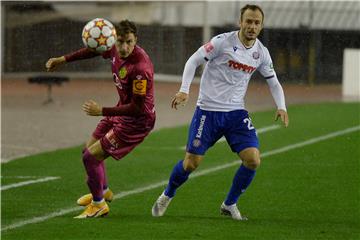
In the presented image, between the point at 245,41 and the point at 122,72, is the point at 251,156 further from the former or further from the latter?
the point at 122,72

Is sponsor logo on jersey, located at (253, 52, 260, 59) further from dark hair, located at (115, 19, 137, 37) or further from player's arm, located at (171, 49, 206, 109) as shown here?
dark hair, located at (115, 19, 137, 37)

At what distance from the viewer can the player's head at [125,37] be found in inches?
415

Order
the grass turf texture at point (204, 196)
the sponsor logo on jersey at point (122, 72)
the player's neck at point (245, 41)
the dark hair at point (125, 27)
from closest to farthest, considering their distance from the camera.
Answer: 1. the grass turf texture at point (204, 196)
2. the dark hair at point (125, 27)
3. the sponsor logo on jersey at point (122, 72)
4. the player's neck at point (245, 41)

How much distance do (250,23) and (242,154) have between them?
129 centimetres

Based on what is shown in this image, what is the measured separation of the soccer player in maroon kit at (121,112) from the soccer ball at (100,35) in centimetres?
11

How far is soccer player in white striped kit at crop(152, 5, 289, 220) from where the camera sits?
10953mm

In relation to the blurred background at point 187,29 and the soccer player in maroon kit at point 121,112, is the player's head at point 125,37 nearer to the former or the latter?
the soccer player in maroon kit at point 121,112

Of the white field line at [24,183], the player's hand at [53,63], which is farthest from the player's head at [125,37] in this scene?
the white field line at [24,183]

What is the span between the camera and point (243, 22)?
10.8 m

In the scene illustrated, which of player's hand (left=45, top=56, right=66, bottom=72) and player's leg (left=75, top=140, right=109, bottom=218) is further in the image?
player's hand (left=45, top=56, right=66, bottom=72)

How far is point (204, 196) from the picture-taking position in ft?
42.1

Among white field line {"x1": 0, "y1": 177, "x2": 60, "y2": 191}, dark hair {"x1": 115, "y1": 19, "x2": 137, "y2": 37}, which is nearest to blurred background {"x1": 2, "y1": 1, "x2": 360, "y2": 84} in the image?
white field line {"x1": 0, "y1": 177, "x2": 60, "y2": 191}

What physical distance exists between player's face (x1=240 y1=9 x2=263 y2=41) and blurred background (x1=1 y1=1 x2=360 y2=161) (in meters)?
20.2

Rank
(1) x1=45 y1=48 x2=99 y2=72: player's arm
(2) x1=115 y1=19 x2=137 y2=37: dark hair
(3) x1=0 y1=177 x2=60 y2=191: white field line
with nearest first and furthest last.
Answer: (2) x1=115 y1=19 x2=137 y2=37: dark hair, (1) x1=45 y1=48 x2=99 y2=72: player's arm, (3) x1=0 y1=177 x2=60 y2=191: white field line
